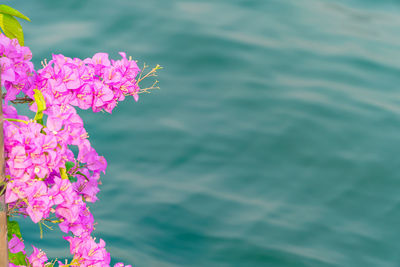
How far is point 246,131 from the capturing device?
6.96m

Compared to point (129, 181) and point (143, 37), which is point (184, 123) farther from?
point (143, 37)

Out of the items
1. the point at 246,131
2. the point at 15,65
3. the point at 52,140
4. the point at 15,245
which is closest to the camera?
the point at 52,140

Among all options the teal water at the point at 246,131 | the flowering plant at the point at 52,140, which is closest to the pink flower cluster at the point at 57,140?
the flowering plant at the point at 52,140

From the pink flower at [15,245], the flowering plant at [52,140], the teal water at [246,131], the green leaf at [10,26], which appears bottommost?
the pink flower at [15,245]

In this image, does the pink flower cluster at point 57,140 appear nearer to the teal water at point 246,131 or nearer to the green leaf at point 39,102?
the green leaf at point 39,102

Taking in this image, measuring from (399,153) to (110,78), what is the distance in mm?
5013

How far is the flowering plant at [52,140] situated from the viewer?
6.76 ft

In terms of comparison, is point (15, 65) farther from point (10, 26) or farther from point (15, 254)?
point (15, 254)

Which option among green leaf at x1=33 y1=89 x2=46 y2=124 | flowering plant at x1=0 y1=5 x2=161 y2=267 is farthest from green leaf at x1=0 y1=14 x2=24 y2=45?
green leaf at x1=33 y1=89 x2=46 y2=124

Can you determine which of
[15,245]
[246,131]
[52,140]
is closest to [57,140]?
[52,140]

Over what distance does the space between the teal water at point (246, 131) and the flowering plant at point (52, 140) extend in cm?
301

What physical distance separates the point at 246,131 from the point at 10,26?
186 inches

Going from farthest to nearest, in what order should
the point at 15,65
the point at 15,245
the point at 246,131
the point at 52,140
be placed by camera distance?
the point at 246,131 < the point at 15,245 < the point at 15,65 < the point at 52,140

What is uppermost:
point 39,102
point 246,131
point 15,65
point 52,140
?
point 246,131
